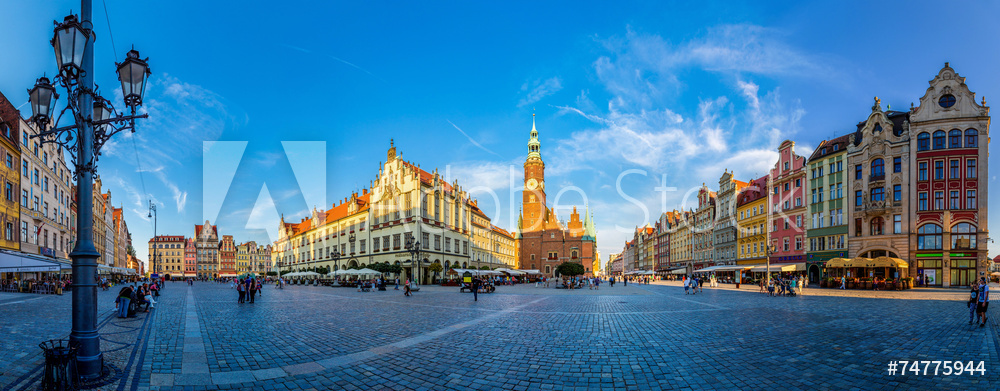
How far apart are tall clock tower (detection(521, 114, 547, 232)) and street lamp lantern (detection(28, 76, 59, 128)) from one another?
83.9 metres

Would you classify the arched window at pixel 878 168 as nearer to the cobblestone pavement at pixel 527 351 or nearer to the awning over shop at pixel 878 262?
the awning over shop at pixel 878 262

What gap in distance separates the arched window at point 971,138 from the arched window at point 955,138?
46 centimetres

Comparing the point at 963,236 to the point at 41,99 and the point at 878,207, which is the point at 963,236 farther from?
the point at 41,99

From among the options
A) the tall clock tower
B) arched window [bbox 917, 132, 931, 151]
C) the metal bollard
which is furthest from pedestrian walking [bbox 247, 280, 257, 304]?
the tall clock tower

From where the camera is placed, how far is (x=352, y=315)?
16547mm

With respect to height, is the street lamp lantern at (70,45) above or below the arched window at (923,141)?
below

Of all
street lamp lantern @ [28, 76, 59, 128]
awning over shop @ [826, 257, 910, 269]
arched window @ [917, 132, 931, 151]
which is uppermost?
arched window @ [917, 132, 931, 151]

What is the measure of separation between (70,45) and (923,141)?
5368 cm

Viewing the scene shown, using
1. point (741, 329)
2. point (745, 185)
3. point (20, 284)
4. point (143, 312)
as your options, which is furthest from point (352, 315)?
point (745, 185)

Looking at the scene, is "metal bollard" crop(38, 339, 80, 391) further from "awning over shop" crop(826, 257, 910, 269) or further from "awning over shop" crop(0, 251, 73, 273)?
"awning over shop" crop(826, 257, 910, 269)

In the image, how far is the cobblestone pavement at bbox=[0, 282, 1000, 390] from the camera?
7.07m

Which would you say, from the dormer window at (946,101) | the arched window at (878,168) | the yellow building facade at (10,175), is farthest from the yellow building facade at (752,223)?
the yellow building facade at (10,175)

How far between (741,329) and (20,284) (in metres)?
48.2

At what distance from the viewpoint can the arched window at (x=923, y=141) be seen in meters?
39.2
